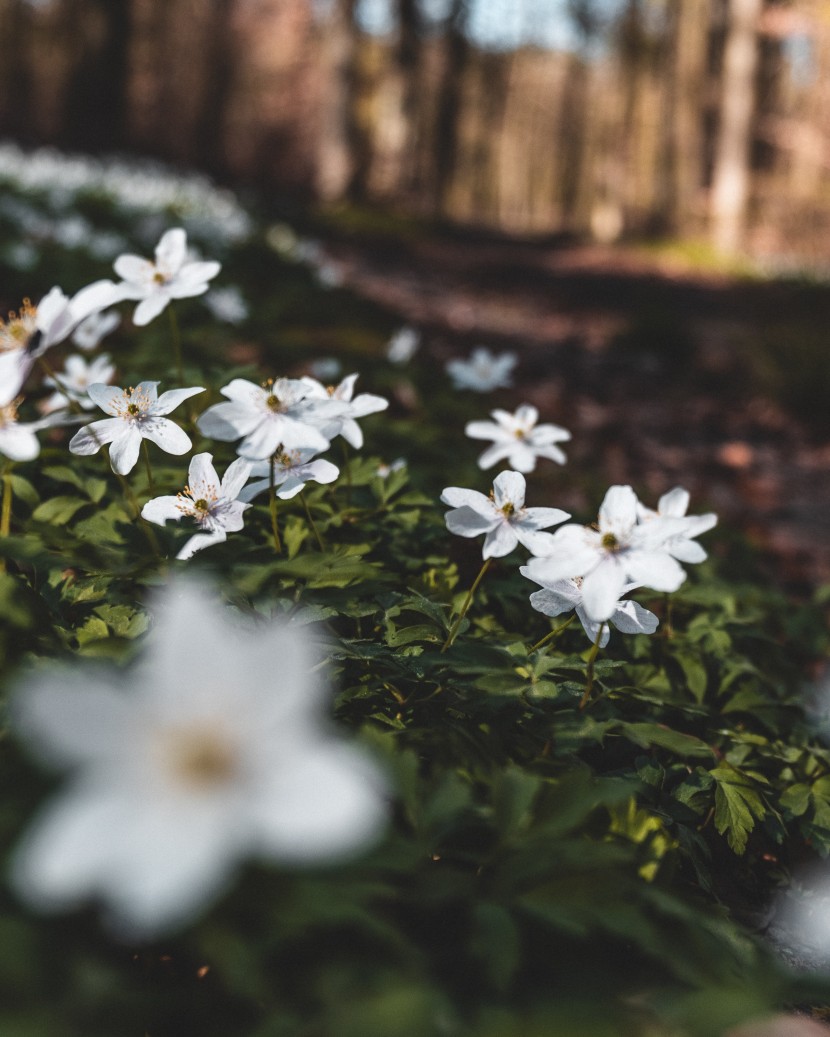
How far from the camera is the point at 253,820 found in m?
0.65

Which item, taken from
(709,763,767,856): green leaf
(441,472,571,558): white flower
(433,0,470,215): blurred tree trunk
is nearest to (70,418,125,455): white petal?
(441,472,571,558): white flower

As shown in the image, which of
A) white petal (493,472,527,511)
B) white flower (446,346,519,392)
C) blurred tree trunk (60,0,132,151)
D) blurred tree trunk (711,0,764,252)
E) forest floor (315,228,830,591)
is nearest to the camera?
white petal (493,472,527,511)

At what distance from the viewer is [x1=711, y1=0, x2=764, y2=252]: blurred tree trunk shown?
1223cm

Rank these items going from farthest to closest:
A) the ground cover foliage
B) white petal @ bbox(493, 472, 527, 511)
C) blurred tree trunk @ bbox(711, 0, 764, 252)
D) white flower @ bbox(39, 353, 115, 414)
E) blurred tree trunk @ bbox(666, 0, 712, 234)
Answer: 1. blurred tree trunk @ bbox(666, 0, 712, 234)
2. blurred tree trunk @ bbox(711, 0, 764, 252)
3. white flower @ bbox(39, 353, 115, 414)
4. white petal @ bbox(493, 472, 527, 511)
5. the ground cover foliage

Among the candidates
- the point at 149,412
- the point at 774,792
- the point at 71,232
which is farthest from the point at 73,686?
the point at 71,232

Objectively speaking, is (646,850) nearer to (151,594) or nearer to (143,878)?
(143,878)

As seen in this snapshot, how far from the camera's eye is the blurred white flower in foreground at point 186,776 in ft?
2.05

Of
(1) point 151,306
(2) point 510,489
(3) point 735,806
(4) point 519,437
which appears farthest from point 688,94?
(3) point 735,806

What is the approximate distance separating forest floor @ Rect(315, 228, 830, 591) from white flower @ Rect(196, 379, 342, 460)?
5.42 feet

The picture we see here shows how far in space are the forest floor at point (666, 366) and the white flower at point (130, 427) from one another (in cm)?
178

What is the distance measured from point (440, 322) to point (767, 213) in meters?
9.61

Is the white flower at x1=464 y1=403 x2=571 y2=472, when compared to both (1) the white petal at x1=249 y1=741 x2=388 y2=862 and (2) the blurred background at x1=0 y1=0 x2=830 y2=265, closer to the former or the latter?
(1) the white petal at x1=249 y1=741 x2=388 y2=862

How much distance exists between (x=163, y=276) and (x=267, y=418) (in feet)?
1.86

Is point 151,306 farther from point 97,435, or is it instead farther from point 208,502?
point 208,502
